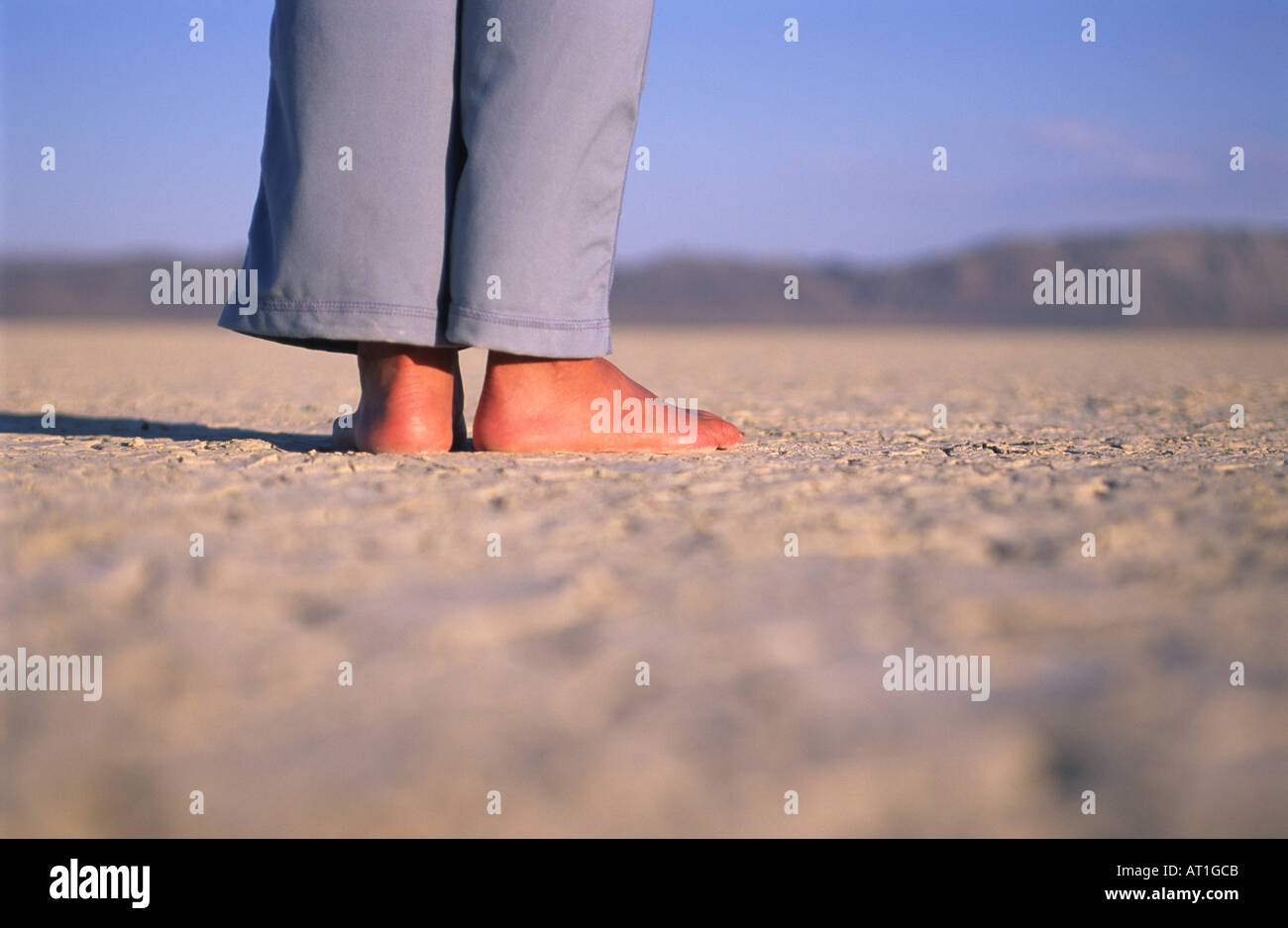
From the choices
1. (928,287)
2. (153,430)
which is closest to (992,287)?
(928,287)

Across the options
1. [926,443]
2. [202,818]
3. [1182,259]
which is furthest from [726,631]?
[1182,259]

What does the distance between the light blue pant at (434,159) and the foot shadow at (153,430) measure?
1.14 feet

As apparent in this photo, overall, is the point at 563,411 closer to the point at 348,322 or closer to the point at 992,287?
the point at 348,322

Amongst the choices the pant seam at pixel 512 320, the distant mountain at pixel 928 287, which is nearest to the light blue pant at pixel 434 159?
the pant seam at pixel 512 320

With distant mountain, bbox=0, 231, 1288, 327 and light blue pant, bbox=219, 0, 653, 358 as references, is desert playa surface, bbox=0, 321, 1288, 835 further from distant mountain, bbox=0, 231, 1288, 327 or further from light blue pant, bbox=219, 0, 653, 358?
distant mountain, bbox=0, 231, 1288, 327

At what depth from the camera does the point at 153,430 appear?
1807 millimetres

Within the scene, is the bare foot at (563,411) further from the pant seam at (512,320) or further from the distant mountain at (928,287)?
the distant mountain at (928,287)

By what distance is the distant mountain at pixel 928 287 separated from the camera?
4644cm

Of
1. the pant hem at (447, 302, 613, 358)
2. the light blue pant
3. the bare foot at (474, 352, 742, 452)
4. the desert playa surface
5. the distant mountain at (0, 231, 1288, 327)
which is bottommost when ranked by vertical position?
the desert playa surface

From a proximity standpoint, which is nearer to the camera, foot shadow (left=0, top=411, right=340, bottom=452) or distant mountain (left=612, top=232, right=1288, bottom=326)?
foot shadow (left=0, top=411, right=340, bottom=452)

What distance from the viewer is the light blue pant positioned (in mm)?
1166

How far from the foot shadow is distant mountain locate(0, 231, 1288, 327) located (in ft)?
139

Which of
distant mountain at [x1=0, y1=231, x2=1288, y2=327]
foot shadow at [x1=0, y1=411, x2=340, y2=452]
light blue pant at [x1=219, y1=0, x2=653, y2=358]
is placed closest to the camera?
light blue pant at [x1=219, y1=0, x2=653, y2=358]

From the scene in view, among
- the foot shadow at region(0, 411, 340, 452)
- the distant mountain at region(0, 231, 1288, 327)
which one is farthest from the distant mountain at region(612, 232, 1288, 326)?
the foot shadow at region(0, 411, 340, 452)
